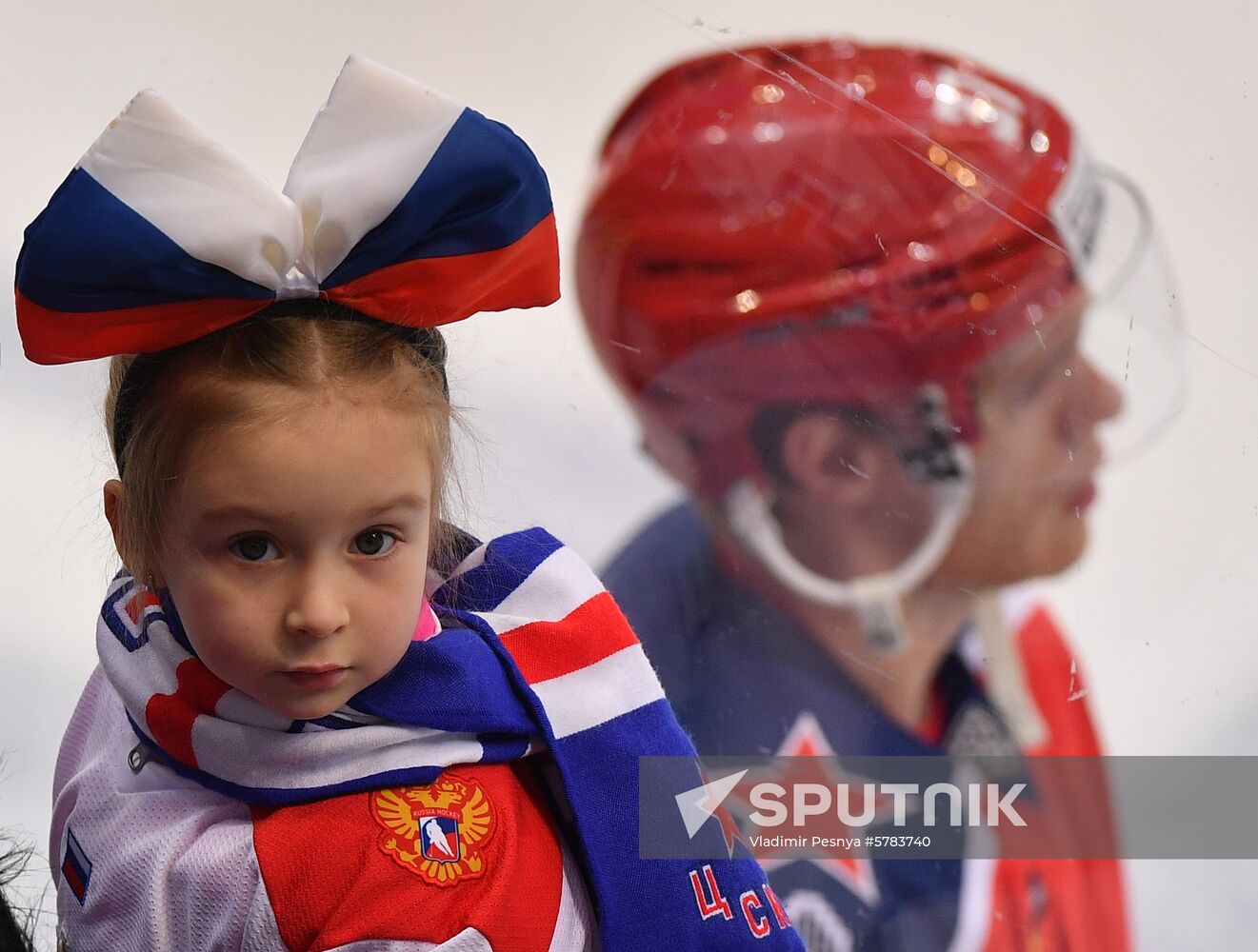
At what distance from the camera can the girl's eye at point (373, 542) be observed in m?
0.49

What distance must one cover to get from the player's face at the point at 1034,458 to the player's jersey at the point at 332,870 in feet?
1.22

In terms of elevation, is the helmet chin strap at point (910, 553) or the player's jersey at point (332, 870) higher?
the helmet chin strap at point (910, 553)

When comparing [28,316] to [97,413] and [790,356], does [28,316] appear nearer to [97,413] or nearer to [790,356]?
[97,413]

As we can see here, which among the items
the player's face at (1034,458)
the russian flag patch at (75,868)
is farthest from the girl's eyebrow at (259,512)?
the player's face at (1034,458)

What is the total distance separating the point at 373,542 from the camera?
19.3 inches

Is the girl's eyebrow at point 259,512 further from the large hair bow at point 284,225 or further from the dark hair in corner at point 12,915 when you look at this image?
the dark hair in corner at point 12,915

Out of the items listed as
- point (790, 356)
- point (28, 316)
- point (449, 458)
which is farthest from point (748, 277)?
point (28, 316)

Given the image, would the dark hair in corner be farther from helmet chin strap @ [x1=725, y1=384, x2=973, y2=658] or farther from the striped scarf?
helmet chin strap @ [x1=725, y1=384, x2=973, y2=658]

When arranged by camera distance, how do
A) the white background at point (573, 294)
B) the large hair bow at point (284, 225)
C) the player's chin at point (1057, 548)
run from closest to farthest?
the large hair bow at point (284, 225)
the white background at point (573, 294)
the player's chin at point (1057, 548)

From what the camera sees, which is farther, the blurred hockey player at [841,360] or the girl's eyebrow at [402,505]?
the blurred hockey player at [841,360]

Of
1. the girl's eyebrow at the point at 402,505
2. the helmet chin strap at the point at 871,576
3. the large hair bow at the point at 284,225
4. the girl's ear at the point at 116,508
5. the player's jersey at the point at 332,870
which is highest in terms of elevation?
the helmet chin strap at the point at 871,576

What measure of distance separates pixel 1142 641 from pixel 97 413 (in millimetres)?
541

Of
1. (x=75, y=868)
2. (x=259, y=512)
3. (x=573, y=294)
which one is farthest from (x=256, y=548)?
(x=573, y=294)

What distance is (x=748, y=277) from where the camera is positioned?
0.80 m
